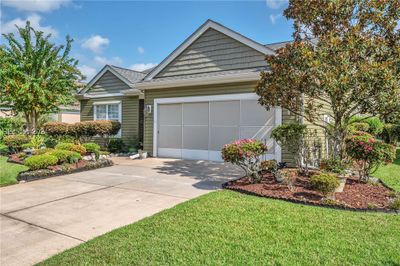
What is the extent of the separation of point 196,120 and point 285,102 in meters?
4.79

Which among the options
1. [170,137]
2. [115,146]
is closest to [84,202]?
[170,137]

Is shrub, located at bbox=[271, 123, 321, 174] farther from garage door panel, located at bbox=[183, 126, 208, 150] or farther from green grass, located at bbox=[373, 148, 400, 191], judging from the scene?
garage door panel, located at bbox=[183, 126, 208, 150]

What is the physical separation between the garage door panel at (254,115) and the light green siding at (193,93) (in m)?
0.46

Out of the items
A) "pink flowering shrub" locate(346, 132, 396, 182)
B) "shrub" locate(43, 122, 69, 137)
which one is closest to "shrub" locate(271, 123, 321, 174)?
"pink flowering shrub" locate(346, 132, 396, 182)

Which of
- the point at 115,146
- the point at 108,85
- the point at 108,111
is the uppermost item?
the point at 108,85

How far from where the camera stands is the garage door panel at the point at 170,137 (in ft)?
39.4

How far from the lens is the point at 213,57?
11.1 meters

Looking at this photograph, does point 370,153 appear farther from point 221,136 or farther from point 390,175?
point 221,136

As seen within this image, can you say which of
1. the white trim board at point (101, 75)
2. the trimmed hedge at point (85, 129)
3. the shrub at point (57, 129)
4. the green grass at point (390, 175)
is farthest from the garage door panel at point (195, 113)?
the shrub at point (57, 129)

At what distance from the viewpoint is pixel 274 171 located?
712cm

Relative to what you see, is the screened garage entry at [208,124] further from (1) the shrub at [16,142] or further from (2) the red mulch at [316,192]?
(1) the shrub at [16,142]

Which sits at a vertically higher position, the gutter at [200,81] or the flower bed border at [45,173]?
the gutter at [200,81]

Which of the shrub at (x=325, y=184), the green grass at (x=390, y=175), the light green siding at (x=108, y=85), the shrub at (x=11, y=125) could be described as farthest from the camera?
the shrub at (x=11, y=125)

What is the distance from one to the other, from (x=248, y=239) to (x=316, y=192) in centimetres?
279
